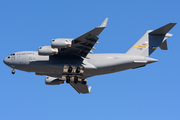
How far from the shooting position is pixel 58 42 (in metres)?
15.2

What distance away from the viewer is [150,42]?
59.0 feet

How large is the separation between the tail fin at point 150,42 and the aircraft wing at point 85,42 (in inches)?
108

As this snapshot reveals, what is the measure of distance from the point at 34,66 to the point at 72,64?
2.03 meters

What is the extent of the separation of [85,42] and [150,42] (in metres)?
4.40

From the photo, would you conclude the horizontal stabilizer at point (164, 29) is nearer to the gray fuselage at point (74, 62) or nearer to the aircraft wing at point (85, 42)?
the gray fuselage at point (74, 62)

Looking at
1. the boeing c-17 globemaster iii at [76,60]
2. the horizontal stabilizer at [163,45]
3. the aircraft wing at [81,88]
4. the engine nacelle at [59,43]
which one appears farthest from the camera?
the aircraft wing at [81,88]

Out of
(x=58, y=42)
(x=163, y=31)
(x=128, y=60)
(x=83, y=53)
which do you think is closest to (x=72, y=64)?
(x=83, y=53)

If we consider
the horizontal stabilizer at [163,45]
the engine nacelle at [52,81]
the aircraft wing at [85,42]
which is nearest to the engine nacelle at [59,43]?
the aircraft wing at [85,42]

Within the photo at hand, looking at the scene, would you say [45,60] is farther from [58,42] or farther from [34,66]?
[58,42]

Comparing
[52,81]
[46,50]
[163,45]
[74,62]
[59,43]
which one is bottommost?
[52,81]

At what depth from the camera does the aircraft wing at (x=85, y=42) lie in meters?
14.8

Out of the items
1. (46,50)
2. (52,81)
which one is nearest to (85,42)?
(46,50)

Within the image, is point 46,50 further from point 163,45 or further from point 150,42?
point 163,45

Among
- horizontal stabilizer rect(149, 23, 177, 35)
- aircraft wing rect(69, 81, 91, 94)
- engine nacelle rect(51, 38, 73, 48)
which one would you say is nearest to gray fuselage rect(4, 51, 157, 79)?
engine nacelle rect(51, 38, 73, 48)
